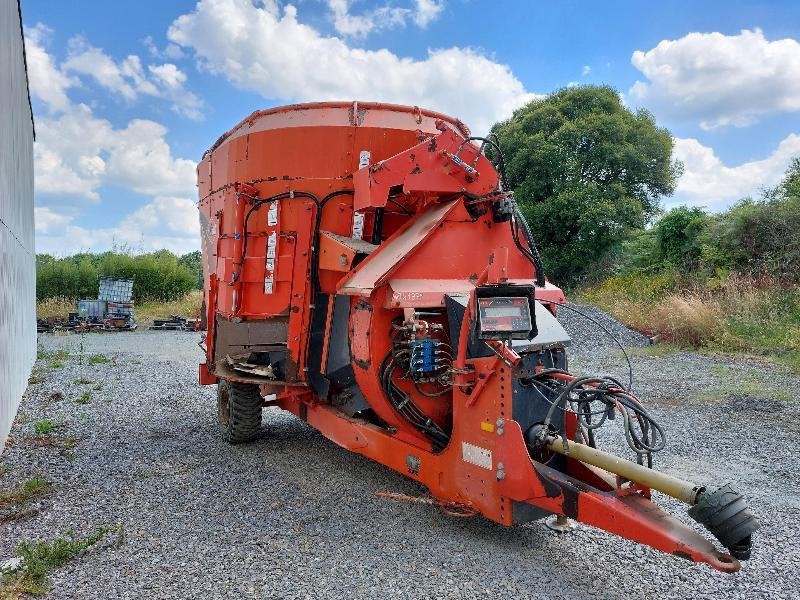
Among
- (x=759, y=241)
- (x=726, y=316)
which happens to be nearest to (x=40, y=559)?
(x=726, y=316)

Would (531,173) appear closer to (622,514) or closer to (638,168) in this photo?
(638,168)

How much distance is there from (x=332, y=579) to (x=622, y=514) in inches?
61.5

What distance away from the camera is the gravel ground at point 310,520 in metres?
3.26

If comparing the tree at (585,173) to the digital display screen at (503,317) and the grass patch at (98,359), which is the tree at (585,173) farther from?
the digital display screen at (503,317)

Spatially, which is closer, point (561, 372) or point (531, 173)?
point (561, 372)

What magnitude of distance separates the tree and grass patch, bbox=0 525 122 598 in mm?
18484

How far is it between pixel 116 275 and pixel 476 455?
24.4 m

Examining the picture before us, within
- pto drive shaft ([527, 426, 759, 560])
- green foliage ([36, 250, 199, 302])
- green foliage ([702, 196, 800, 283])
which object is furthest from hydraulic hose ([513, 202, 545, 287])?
green foliage ([36, 250, 199, 302])

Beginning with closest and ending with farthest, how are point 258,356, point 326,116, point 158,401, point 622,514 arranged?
1. point 622,514
2. point 326,116
3. point 258,356
4. point 158,401

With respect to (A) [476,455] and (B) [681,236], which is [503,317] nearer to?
(A) [476,455]

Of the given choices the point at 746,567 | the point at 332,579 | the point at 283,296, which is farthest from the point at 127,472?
the point at 746,567

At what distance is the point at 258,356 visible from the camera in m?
5.48

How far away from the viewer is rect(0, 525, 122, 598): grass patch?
3156 mm

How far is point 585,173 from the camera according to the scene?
21453 millimetres
